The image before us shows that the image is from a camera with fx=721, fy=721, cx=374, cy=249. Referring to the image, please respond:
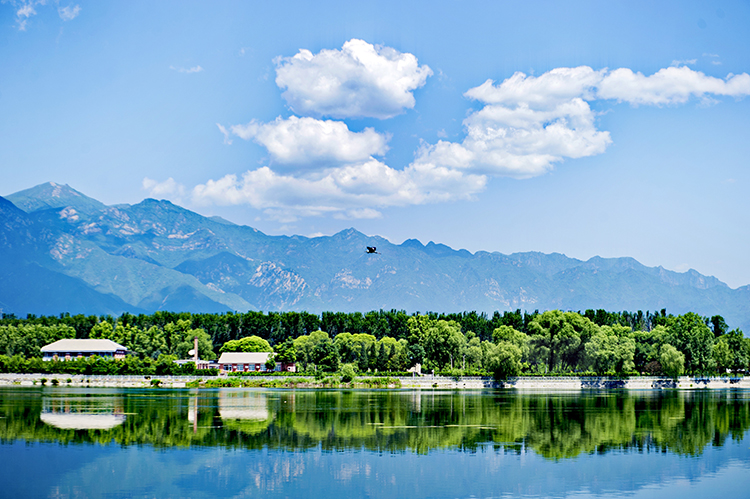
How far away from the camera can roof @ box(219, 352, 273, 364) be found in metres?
131

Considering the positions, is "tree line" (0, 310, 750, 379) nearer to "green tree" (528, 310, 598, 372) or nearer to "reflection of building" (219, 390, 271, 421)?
"green tree" (528, 310, 598, 372)

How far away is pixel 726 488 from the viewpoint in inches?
1129

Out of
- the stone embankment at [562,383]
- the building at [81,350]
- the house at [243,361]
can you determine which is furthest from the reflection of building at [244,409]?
the building at [81,350]

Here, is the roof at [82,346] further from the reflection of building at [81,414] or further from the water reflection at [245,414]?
the water reflection at [245,414]

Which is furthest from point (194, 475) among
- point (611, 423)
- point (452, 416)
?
point (611, 423)

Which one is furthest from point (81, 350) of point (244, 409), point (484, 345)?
point (244, 409)

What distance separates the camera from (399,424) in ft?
152

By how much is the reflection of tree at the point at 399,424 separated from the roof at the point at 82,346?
196 ft

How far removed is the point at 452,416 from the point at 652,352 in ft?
208

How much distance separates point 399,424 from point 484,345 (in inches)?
2629

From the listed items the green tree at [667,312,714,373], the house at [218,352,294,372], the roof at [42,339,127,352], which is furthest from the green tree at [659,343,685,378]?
the roof at [42,339,127,352]

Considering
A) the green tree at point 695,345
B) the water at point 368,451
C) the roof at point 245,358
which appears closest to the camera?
the water at point 368,451

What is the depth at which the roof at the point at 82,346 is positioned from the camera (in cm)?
12562

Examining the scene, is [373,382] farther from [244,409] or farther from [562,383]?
[244,409]
